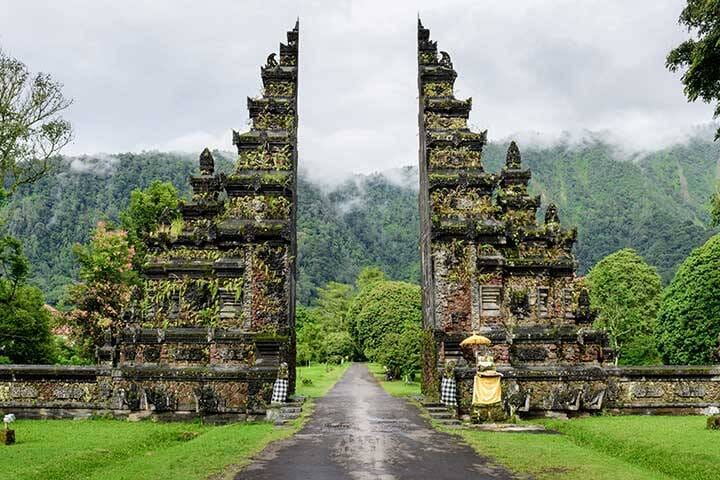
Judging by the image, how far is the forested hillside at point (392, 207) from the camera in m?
94.5

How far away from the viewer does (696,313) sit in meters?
37.3

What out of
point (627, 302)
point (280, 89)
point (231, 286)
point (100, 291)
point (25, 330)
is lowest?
point (25, 330)

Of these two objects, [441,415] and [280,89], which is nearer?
[441,415]

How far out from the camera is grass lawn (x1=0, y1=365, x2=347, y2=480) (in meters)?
11.2

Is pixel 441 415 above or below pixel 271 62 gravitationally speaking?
below

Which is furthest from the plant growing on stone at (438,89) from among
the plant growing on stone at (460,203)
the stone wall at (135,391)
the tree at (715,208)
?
the stone wall at (135,391)

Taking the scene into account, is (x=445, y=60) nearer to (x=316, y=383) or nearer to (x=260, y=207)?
(x=260, y=207)

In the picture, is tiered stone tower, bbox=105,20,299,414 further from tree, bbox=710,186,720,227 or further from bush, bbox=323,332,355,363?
bush, bbox=323,332,355,363

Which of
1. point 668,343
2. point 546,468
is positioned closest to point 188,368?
point 546,468

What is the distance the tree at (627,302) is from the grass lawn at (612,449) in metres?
33.7

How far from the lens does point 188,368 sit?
19797 millimetres

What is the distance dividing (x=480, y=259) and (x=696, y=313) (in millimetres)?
21065

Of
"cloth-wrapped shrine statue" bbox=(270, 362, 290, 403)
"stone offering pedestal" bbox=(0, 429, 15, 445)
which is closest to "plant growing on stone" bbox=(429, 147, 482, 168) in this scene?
"cloth-wrapped shrine statue" bbox=(270, 362, 290, 403)

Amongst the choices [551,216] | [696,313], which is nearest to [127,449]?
[551,216]
